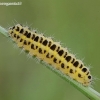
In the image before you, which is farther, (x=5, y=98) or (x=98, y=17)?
(x=98, y=17)

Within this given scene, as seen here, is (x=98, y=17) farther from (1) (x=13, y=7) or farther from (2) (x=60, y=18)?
(1) (x=13, y=7)

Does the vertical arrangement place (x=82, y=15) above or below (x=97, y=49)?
above

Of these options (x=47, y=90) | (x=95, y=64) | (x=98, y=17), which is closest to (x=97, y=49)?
(x=95, y=64)

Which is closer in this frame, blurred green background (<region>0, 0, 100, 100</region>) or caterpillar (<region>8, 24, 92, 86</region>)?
caterpillar (<region>8, 24, 92, 86</region>)

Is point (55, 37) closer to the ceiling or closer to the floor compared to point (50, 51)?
closer to the ceiling

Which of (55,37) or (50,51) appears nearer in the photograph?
(50,51)
